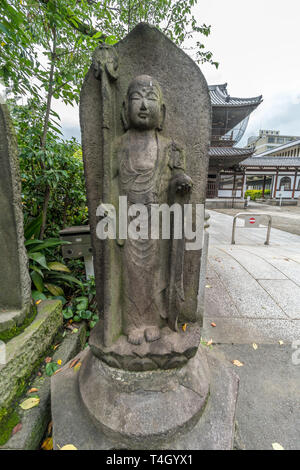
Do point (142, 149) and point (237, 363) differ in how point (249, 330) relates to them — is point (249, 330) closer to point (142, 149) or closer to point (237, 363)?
point (237, 363)

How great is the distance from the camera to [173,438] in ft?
3.98

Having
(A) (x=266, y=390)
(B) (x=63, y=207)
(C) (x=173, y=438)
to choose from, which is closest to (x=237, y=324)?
(A) (x=266, y=390)

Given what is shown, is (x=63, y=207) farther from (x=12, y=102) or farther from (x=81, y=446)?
(x=81, y=446)

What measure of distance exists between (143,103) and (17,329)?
6.43ft

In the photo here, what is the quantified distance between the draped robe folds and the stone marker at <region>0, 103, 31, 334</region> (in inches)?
34.7

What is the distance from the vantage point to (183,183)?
1272 mm

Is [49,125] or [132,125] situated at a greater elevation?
[49,125]

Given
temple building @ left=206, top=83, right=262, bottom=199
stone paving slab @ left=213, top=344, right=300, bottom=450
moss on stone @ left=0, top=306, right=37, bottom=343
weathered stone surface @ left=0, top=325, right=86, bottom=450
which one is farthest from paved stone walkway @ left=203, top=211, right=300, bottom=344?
temple building @ left=206, top=83, right=262, bottom=199

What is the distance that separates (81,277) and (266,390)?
8.54ft

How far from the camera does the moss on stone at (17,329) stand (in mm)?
1619

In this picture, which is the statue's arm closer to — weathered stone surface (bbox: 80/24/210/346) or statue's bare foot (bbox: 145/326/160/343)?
weathered stone surface (bbox: 80/24/210/346)

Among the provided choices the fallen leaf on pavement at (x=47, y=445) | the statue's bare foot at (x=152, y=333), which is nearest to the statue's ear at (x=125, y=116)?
the statue's bare foot at (x=152, y=333)

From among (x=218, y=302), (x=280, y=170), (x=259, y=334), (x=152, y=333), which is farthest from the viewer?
(x=280, y=170)

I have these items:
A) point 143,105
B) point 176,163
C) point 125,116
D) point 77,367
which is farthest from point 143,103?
point 77,367
